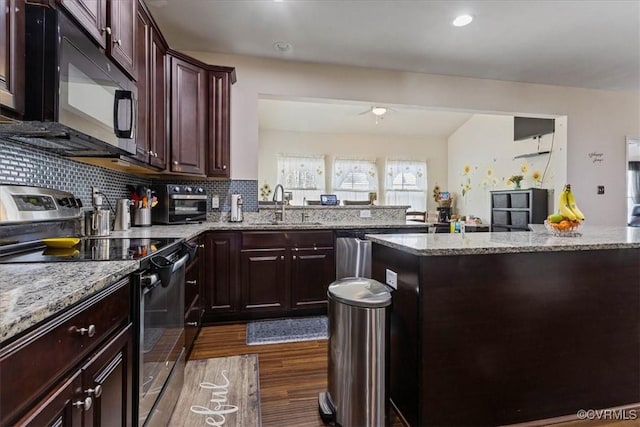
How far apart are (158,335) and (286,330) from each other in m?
1.56

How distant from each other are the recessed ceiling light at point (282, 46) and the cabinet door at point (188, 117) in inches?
30.3

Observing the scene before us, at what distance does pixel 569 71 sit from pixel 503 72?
79cm

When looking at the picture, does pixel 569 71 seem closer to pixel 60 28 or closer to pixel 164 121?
pixel 164 121

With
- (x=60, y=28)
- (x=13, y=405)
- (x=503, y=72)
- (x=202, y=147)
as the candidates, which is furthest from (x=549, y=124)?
(x=13, y=405)

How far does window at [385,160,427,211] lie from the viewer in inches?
311

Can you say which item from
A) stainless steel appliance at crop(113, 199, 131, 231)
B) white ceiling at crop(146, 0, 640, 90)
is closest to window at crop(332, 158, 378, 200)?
white ceiling at crop(146, 0, 640, 90)

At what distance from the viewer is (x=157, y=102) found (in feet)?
8.36

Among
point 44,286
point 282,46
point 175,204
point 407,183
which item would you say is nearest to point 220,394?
point 44,286

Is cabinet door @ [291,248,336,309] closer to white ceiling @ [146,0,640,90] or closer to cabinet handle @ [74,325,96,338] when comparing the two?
white ceiling @ [146,0,640,90]

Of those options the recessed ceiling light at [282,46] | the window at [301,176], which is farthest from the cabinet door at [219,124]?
the window at [301,176]

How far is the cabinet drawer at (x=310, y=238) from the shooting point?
3.04 meters

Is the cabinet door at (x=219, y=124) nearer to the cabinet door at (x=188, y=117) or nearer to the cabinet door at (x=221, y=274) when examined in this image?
the cabinet door at (x=188, y=117)

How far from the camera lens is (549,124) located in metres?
4.80

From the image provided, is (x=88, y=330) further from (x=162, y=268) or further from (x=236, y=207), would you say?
(x=236, y=207)
